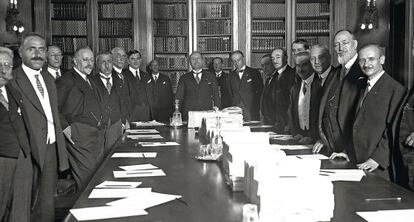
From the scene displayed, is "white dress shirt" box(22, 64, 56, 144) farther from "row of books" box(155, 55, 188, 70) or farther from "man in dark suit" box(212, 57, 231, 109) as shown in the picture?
"row of books" box(155, 55, 188, 70)

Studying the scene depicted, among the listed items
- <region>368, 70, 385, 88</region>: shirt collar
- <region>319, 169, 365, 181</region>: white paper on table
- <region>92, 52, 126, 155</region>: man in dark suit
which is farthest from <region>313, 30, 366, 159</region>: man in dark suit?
<region>92, 52, 126, 155</region>: man in dark suit

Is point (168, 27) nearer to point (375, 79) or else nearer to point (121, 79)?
point (121, 79)

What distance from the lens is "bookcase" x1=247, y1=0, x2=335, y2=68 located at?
9.06 metres

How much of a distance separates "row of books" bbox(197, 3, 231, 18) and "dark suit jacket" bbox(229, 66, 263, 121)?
1.56m

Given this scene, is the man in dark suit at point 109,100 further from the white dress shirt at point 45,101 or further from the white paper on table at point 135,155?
the white paper on table at point 135,155

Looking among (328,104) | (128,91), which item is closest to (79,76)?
(128,91)

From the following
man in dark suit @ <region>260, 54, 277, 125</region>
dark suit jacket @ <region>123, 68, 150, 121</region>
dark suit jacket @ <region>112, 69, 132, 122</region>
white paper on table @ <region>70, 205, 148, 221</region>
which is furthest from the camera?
dark suit jacket @ <region>123, 68, 150, 121</region>

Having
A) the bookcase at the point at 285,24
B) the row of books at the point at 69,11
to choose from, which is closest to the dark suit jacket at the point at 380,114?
the bookcase at the point at 285,24

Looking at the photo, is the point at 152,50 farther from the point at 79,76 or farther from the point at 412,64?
the point at 412,64

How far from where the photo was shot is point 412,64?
306 inches

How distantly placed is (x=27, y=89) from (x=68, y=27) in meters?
4.83

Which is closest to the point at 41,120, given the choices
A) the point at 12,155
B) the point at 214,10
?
the point at 12,155

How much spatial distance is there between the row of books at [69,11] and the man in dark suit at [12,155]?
5102 millimetres

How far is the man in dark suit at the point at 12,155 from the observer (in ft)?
12.6
